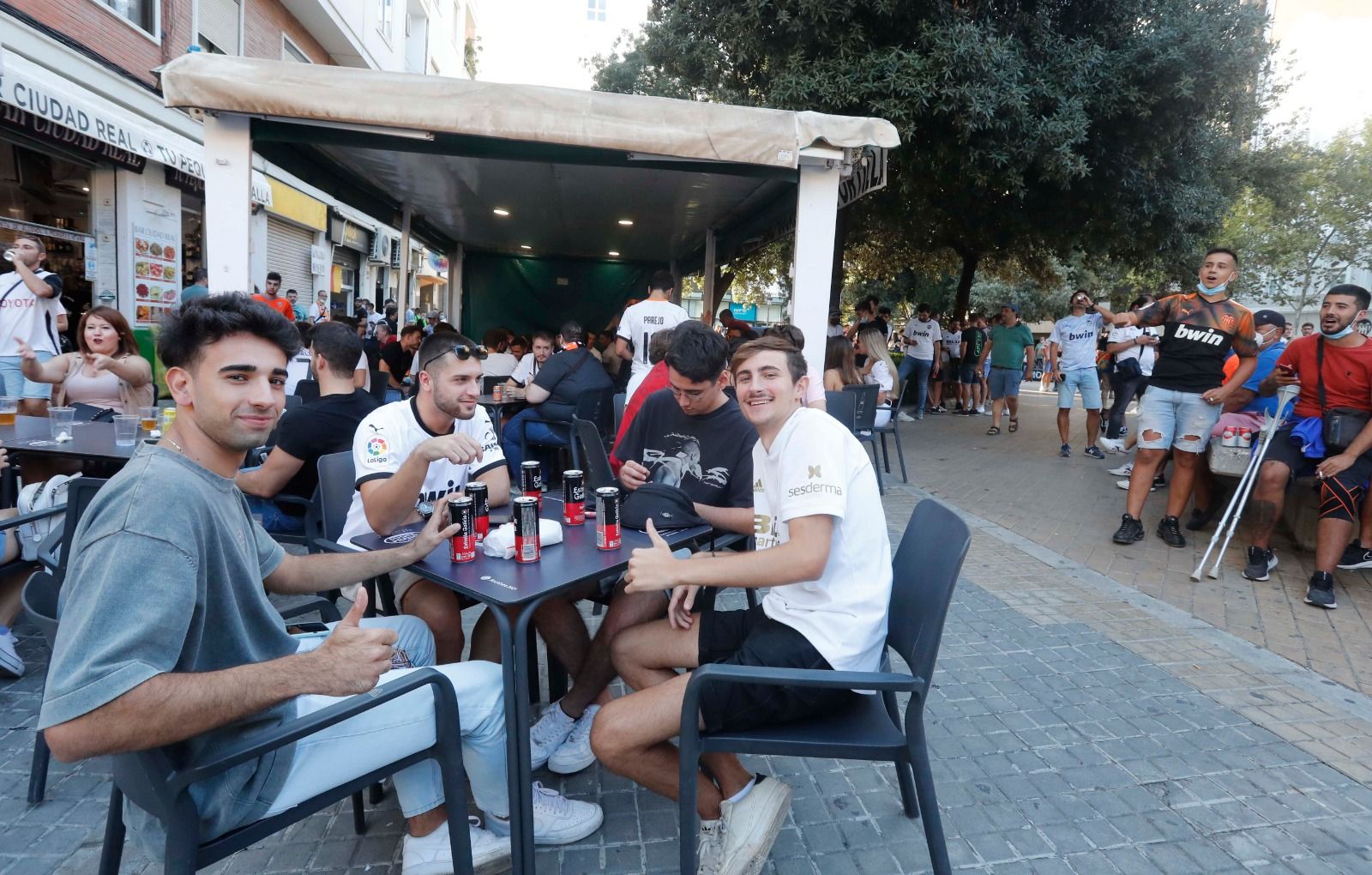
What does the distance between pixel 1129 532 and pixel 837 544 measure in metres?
4.62

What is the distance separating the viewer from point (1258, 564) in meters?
4.89

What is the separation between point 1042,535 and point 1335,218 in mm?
25288

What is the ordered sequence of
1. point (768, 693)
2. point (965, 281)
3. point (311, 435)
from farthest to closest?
point (965, 281) → point (311, 435) → point (768, 693)

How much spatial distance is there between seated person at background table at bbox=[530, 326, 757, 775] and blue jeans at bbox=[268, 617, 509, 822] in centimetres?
54

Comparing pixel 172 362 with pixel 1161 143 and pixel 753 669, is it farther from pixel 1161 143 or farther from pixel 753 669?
pixel 1161 143

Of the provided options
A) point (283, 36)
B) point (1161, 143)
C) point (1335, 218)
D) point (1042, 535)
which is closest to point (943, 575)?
point (1042, 535)

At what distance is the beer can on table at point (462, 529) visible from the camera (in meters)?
2.23

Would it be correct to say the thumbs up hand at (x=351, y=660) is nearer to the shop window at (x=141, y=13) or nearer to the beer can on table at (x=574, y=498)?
the beer can on table at (x=574, y=498)

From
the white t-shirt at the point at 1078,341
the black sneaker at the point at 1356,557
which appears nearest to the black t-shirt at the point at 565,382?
the black sneaker at the point at 1356,557

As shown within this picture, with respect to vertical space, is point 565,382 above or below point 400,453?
above

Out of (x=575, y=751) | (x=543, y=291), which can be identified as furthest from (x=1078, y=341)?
(x=543, y=291)

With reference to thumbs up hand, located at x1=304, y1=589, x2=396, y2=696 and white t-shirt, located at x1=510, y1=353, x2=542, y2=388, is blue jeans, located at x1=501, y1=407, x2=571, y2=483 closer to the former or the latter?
white t-shirt, located at x1=510, y1=353, x2=542, y2=388

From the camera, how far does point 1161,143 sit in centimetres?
889

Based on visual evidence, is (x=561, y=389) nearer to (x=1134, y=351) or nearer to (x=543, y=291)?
(x=1134, y=351)
